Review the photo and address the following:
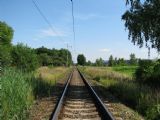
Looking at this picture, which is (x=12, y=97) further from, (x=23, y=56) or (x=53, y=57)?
(x=53, y=57)

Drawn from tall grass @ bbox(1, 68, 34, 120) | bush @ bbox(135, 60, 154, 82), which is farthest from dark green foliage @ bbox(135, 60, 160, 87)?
tall grass @ bbox(1, 68, 34, 120)

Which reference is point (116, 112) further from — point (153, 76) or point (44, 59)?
point (44, 59)

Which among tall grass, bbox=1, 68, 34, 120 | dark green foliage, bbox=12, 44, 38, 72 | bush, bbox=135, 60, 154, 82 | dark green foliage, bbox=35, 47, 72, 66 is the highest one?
dark green foliage, bbox=35, 47, 72, 66

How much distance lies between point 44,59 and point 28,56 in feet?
286

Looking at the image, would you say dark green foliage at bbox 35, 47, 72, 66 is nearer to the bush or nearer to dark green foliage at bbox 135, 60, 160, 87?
the bush

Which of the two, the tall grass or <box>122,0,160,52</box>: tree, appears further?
<box>122,0,160,52</box>: tree

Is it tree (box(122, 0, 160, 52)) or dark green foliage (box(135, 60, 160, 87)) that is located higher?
tree (box(122, 0, 160, 52))

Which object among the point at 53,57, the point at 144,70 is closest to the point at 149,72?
the point at 144,70

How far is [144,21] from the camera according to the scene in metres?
22.6

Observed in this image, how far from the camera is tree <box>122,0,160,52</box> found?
72.1 ft

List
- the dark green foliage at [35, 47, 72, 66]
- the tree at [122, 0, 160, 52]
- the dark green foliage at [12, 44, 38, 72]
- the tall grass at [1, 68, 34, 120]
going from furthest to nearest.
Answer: the dark green foliage at [35, 47, 72, 66]
the dark green foliage at [12, 44, 38, 72]
the tree at [122, 0, 160, 52]
the tall grass at [1, 68, 34, 120]

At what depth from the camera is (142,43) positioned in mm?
24375

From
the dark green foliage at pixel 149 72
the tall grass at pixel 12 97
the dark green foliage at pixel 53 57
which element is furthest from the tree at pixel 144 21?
the dark green foliage at pixel 53 57

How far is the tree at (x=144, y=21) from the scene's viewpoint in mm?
21969
